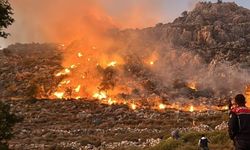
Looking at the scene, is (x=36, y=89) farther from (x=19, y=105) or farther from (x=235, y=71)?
(x=235, y=71)

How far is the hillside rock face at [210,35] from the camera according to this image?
124025 mm

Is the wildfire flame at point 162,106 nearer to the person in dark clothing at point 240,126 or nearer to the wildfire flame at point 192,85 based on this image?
the wildfire flame at point 192,85

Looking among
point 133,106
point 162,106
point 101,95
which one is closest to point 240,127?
point 133,106

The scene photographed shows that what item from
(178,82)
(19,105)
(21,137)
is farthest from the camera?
(178,82)

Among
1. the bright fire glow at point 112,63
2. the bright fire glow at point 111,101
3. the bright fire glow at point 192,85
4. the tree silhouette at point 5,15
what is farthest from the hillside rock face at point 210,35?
the tree silhouette at point 5,15

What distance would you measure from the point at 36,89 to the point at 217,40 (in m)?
53.4

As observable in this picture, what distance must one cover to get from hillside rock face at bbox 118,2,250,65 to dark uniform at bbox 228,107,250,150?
10491 centimetres

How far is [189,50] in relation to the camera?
408 feet

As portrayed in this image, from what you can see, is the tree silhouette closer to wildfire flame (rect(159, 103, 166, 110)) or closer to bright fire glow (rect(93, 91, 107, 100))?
wildfire flame (rect(159, 103, 166, 110))

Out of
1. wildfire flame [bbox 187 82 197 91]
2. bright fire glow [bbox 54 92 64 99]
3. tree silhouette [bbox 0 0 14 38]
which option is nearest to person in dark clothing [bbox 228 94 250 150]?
tree silhouette [bbox 0 0 14 38]

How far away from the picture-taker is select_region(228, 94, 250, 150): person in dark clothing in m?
12.6

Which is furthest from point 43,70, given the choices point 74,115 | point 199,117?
point 199,117

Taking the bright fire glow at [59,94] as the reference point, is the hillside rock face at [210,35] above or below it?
above

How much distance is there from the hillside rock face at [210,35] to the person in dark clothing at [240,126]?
104875 millimetres
